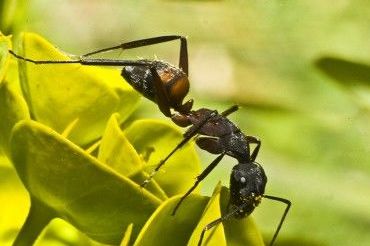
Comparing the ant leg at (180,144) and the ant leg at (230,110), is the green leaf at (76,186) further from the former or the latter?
the ant leg at (230,110)

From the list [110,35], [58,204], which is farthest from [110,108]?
[110,35]

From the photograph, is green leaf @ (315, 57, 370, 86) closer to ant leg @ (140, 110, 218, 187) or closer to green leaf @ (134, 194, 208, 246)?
ant leg @ (140, 110, 218, 187)

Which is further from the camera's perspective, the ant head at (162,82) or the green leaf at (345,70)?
the green leaf at (345,70)

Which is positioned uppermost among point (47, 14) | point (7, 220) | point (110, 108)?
point (47, 14)

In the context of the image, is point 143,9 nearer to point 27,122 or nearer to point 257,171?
point 257,171

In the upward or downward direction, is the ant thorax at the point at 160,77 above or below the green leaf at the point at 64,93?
above

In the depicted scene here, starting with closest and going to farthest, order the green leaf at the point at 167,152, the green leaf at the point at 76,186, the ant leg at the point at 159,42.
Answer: the green leaf at the point at 76,186 → the green leaf at the point at 167,152 → the ant leg at the point at 159,42

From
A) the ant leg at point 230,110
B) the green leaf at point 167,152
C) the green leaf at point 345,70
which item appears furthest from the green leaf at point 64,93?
the green leaf at point 345,70
